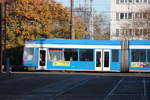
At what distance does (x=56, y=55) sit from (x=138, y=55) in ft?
27.1

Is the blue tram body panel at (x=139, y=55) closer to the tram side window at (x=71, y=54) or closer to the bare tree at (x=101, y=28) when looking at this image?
the tram side window at (x=71, y=54)

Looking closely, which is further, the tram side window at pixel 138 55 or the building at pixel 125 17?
the building at pixel 125 17

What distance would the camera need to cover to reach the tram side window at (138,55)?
1606 inches

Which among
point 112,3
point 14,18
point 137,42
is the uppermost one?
point 112,3

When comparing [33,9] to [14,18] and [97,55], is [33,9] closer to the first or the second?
[14,18]

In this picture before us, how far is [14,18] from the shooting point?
54.1 metres

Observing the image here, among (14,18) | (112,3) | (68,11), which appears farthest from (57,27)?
(112,3)

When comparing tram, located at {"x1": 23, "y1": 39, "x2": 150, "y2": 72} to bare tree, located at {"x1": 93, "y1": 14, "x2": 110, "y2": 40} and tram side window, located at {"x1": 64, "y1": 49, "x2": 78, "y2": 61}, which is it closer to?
tram side window, located at {"x1": 64, "y1": 49, "x2": 78, "y2": 61}

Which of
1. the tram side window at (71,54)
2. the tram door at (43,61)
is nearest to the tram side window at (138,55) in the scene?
the tram side window at (71,54)

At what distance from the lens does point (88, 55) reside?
4159 cm

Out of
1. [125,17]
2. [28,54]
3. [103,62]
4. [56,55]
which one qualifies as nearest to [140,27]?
[125,17]

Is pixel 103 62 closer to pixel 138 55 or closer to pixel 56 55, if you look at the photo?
pixel 138 55

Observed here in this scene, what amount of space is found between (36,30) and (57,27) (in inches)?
259

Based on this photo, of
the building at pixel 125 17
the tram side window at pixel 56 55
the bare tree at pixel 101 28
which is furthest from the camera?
the bare tree at pixel 101 28
